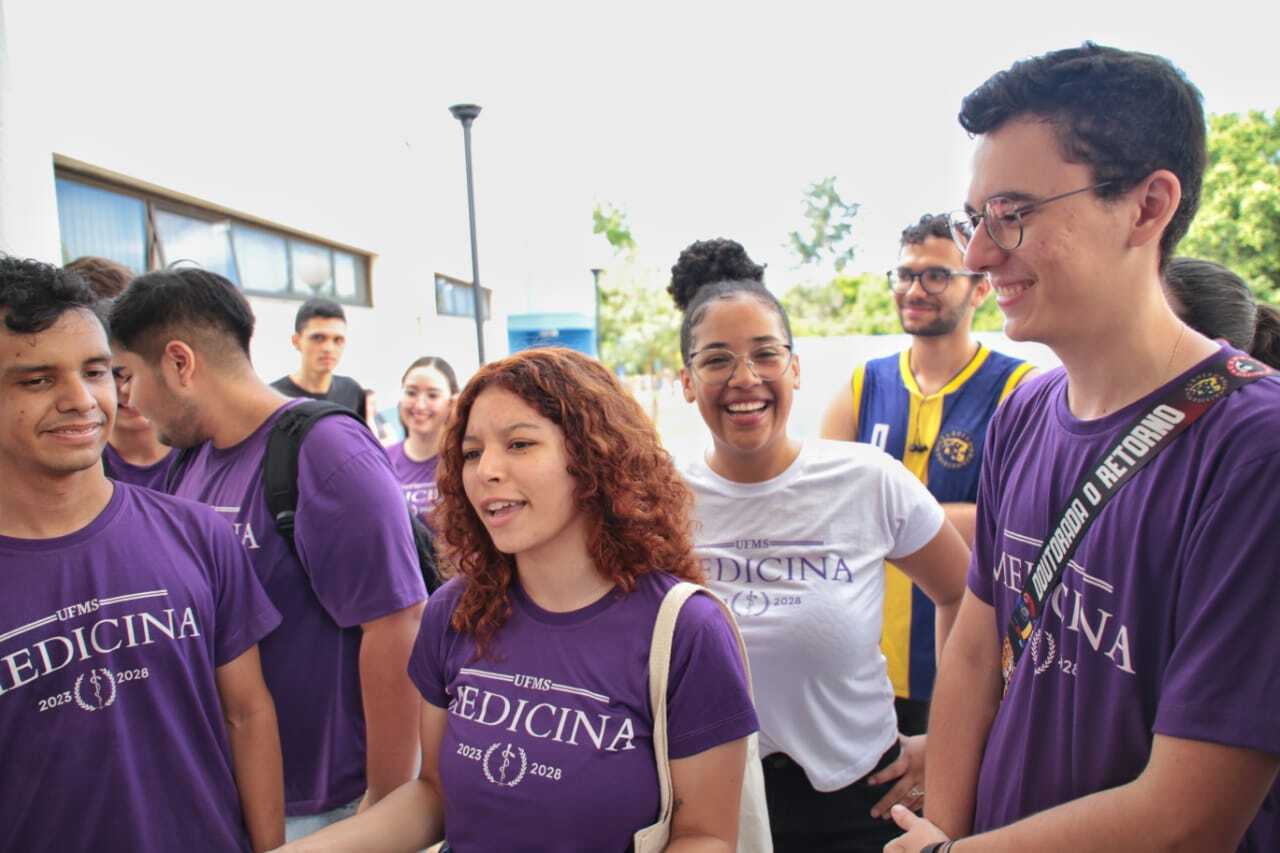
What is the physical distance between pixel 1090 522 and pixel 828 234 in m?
57.1

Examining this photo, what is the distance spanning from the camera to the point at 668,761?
155cm

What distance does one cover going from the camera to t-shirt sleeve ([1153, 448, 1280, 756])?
1103mm

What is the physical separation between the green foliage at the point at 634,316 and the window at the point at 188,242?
52.2 feet

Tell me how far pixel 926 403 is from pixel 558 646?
6.28 feet

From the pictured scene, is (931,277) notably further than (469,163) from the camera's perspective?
No

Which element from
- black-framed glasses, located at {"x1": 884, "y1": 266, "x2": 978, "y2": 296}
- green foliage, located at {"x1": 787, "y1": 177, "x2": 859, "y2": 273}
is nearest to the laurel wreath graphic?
black-framed glasses, located at {"x1": 884, "y1": 266, "x2": 978, "y2": 296}

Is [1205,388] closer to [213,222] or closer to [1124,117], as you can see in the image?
[1124,117]

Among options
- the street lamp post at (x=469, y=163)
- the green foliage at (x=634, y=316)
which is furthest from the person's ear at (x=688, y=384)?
the green foliage at (x=634, y=316)

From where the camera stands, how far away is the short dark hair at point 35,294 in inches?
68.1

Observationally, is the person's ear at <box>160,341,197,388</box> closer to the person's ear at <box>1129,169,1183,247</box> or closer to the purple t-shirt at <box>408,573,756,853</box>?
the purple t-shirt at <box>408,573,756,853</box>

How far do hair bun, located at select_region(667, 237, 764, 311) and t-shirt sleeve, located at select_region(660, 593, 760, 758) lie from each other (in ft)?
4.37

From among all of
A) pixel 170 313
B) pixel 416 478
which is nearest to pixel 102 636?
pixel 170 313

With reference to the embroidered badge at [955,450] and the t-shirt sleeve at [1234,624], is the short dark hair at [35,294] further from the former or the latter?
the embroidered badge at [955,450]

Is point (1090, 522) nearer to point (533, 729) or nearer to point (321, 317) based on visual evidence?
point (533, 729)
